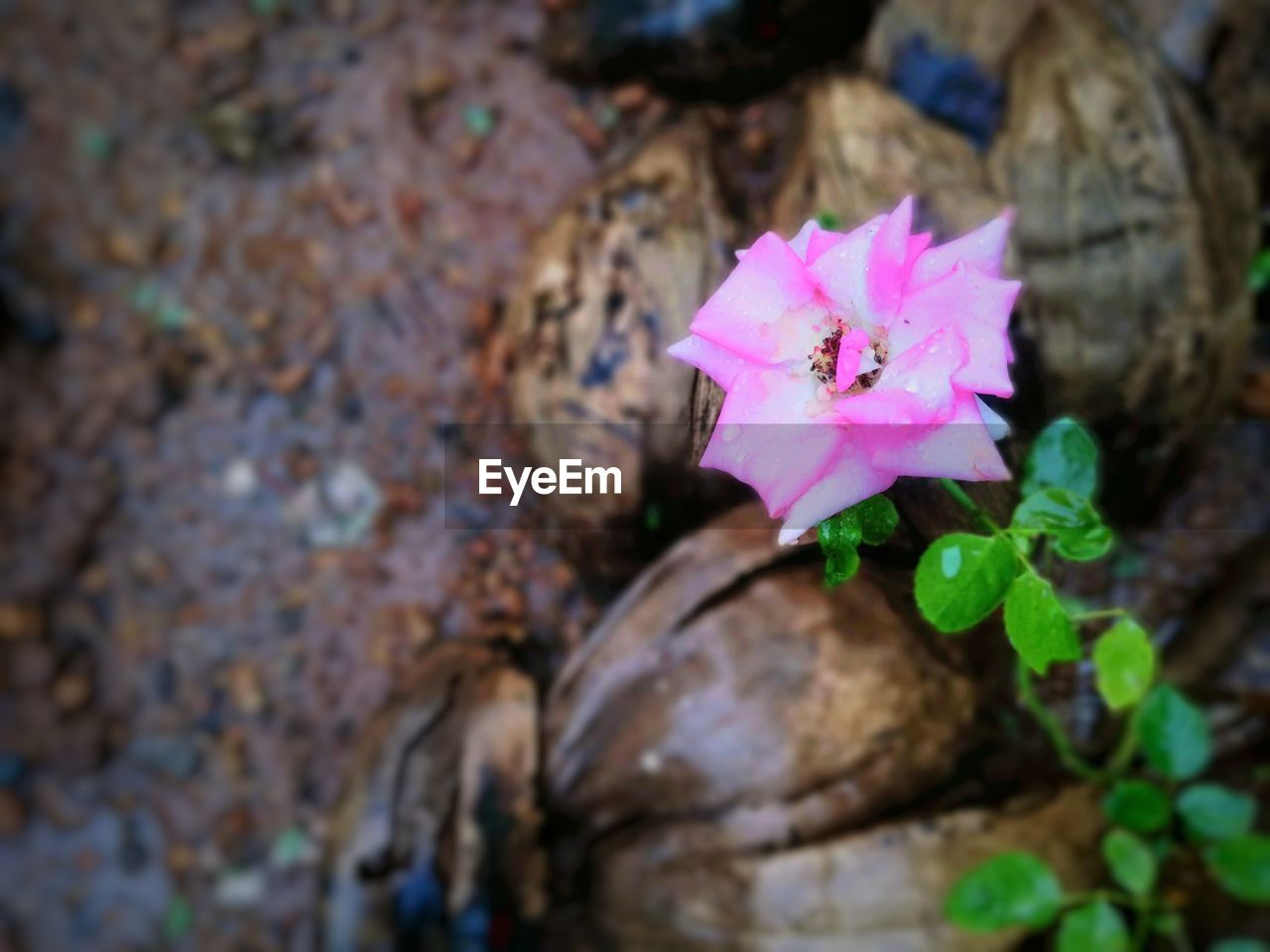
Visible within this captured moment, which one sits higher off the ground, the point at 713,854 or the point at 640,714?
the point at 640,714

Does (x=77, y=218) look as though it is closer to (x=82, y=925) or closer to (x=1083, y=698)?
(x=82, y=925)

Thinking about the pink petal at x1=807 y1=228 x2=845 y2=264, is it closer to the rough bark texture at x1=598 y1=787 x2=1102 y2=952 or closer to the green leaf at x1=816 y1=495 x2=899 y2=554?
the green leaf at x1=816 y1=495 x2=899 y2=554

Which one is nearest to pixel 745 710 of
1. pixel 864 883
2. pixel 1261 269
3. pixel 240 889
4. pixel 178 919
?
pixel 864 883

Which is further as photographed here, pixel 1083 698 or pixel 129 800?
pixel 129 800

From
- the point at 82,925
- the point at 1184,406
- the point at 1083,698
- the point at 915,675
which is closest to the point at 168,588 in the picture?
the point at 82,925

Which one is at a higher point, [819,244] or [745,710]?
[819,244]

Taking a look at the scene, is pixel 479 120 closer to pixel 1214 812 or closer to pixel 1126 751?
pixel 1126 751

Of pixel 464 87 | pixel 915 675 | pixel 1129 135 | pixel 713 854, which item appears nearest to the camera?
pixel 915 675
